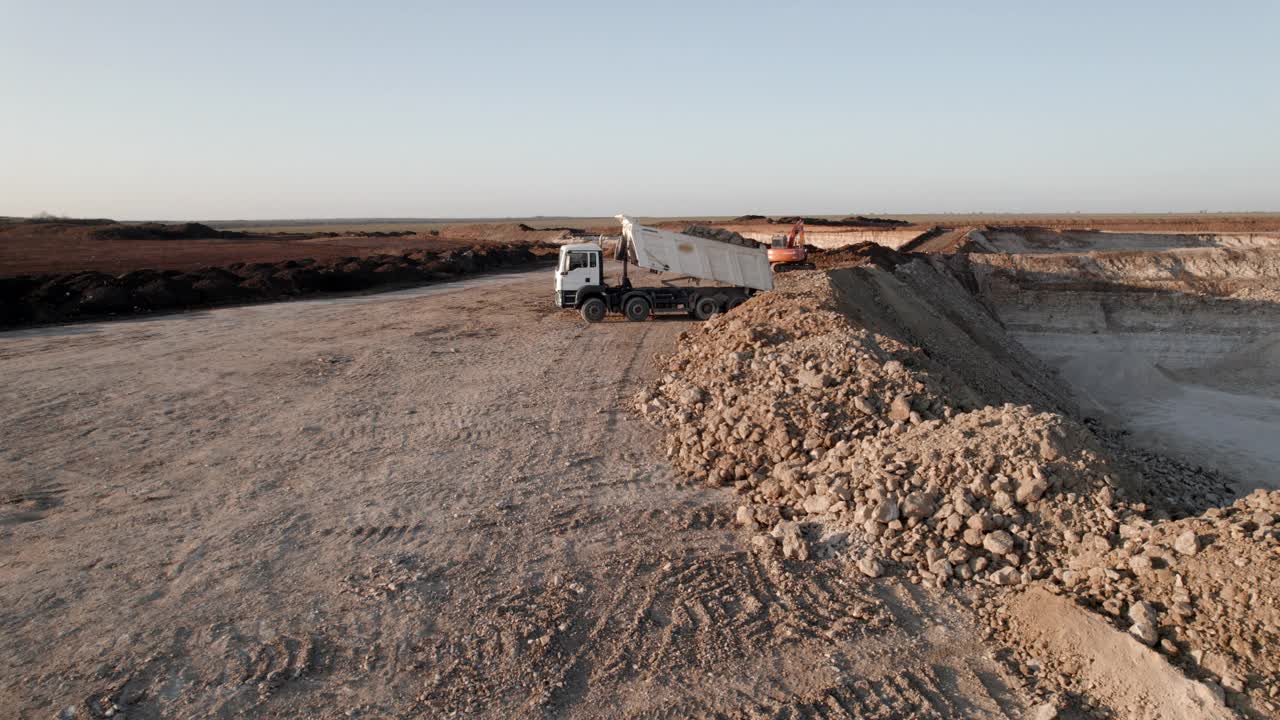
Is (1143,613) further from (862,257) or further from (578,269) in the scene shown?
(862,257)

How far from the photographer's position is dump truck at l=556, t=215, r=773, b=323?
1778cm

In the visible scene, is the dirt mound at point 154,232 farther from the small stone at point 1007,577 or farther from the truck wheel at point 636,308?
the small stone at point 1007,577

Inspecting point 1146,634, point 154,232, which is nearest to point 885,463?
point 1146,634

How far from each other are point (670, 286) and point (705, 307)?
1.03 m

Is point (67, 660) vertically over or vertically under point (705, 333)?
under

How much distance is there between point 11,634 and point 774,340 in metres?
9.75

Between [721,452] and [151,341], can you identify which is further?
[151,341]

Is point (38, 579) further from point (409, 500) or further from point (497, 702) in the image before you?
point (497, 702)

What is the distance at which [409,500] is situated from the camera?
25.8ft

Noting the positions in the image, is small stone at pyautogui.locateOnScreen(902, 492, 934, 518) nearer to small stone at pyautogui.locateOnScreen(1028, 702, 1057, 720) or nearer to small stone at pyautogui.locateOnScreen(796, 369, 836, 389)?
small stone at pyautogui.locateOnScreen(1028, 702, 1057, 720)

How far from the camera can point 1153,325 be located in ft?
82.6

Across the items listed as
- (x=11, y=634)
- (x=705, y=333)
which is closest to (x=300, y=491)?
(x=11, y=634)

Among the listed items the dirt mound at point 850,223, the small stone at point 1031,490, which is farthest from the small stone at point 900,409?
the dirt mound at point 850,223

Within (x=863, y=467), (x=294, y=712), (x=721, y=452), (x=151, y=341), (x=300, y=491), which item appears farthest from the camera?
(x=151, y=341)
